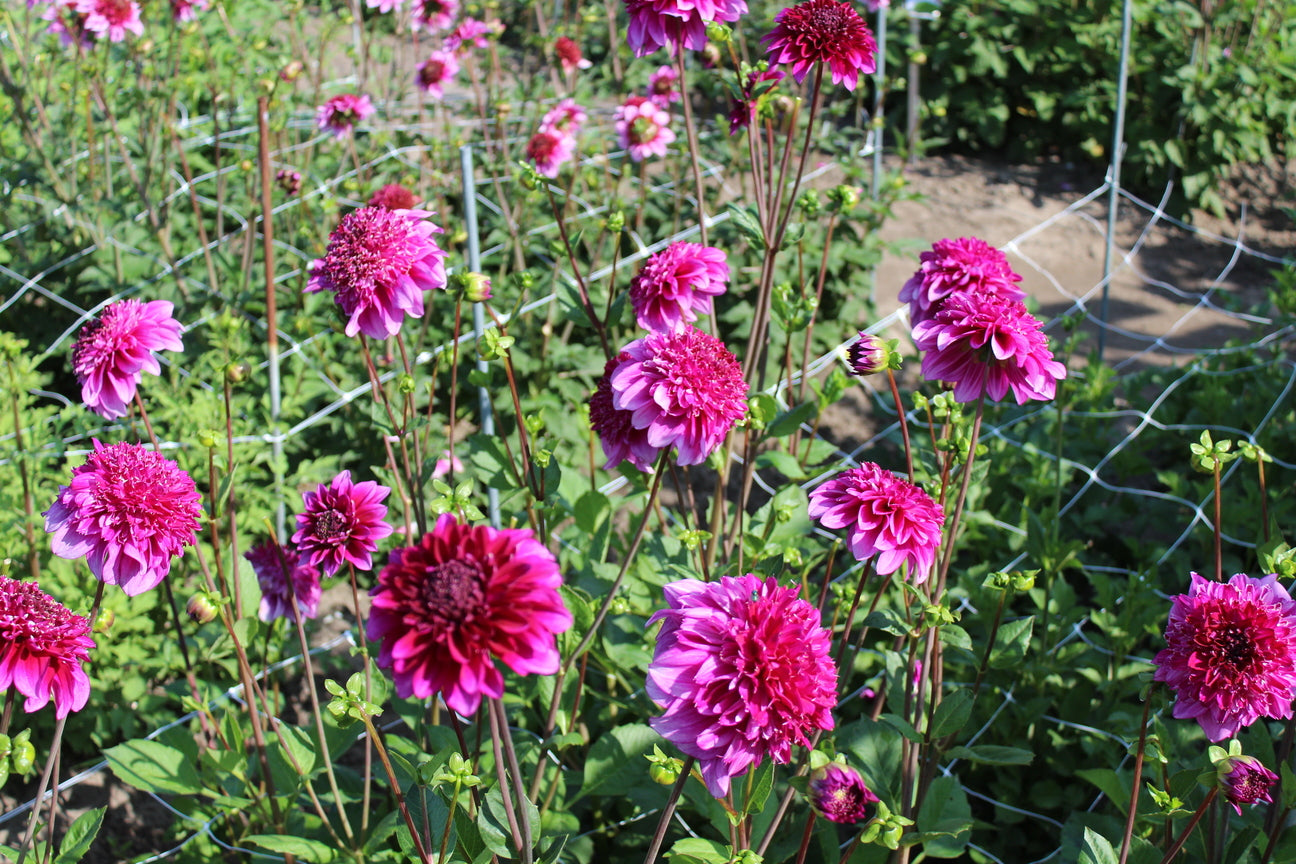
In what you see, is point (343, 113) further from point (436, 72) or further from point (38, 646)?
point (38, 646)

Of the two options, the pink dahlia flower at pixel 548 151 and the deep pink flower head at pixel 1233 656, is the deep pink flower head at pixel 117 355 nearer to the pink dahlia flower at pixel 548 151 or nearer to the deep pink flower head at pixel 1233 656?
the deep pink flower head at pixel 1233 656

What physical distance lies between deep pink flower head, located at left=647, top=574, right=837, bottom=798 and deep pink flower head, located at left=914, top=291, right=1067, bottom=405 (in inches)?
19.1

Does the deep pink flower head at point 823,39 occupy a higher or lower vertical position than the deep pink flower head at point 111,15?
lower

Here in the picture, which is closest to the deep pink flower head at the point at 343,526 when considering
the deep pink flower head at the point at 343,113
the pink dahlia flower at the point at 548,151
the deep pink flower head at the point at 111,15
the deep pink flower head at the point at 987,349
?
the deep pink flower head at the point at 987,349

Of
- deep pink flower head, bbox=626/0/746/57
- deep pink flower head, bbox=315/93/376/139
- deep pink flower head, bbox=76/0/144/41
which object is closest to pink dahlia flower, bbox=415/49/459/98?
deep pink flower head, bbox=315/93/376/139

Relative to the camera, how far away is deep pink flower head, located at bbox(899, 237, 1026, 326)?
60.1 inches

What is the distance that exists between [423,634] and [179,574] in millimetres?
1916

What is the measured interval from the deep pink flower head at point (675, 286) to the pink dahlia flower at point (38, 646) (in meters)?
0.94

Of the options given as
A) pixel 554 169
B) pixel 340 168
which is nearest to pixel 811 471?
pixel 554 169

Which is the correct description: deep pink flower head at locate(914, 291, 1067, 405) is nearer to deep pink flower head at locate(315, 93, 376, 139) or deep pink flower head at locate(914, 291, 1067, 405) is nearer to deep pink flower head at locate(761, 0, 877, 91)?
deep pink flower head at locate(761, 0, 877, 91)

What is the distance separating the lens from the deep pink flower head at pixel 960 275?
1.53 meters

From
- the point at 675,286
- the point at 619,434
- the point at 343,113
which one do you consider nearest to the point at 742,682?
the point at 619,434

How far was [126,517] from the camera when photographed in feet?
4.43

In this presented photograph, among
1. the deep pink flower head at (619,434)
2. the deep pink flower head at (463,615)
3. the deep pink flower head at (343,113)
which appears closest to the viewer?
the deep pink flower head at (463,615)
